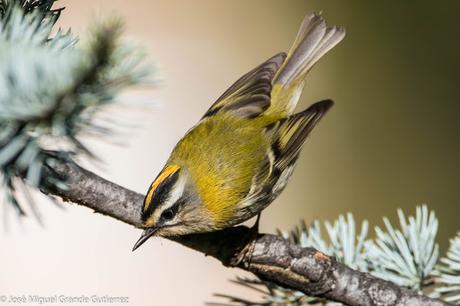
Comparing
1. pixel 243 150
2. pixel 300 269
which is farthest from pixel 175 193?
pixel 300 269

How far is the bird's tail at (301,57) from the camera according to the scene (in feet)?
6.21

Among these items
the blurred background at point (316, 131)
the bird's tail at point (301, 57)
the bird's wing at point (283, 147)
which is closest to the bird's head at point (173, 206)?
the bird's wing at point (283, 147)

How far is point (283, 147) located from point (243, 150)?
0.43 ft

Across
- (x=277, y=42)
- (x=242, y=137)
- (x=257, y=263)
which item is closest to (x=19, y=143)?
(x=257, y=263)

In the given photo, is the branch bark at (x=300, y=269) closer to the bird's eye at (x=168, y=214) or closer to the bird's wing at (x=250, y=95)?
the bird's eye at (x=168, y=214)

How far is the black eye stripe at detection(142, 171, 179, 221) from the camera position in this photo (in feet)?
3.93

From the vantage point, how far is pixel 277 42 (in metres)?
2.50

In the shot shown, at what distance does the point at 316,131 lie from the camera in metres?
2.50

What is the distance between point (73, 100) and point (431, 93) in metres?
1.98

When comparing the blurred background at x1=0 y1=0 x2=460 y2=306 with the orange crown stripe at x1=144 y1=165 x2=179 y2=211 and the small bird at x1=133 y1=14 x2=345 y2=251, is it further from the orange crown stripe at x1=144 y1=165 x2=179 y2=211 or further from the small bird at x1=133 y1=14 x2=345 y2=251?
the orange crown stripe at x1=144 y1=165 x2=179 y2=211

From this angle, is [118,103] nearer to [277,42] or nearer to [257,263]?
[257,263]

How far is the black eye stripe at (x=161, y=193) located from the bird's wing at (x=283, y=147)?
26cm

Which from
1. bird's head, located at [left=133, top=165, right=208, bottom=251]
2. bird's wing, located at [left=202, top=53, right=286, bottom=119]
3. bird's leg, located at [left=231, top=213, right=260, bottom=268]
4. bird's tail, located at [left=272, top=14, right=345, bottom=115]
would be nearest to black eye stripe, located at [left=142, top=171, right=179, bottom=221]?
bird's head, located at [left=133, top=165, right=208, bottom=251]

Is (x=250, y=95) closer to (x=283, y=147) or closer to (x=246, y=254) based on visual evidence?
(x=283, y=147)
